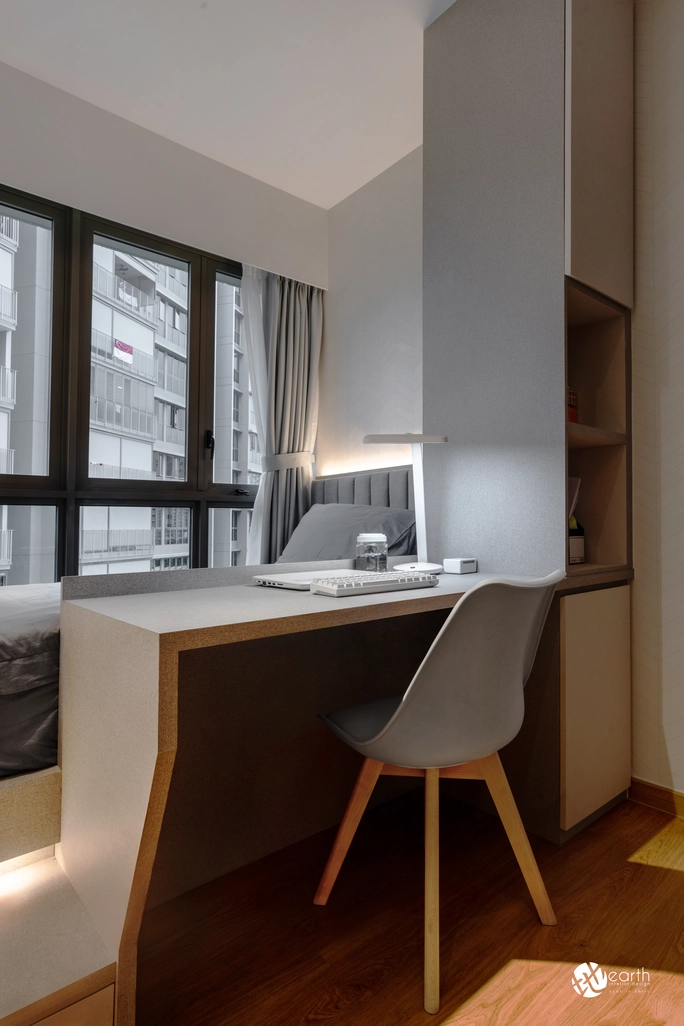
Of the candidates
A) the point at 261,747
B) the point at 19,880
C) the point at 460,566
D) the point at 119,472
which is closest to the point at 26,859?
the point at 19,880

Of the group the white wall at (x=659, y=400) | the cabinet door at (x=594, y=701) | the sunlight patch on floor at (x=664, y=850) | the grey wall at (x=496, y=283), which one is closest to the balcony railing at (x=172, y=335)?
the grey wall at (x=496, y=283)

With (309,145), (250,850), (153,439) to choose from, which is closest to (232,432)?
(153,439)

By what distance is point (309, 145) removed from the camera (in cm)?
304

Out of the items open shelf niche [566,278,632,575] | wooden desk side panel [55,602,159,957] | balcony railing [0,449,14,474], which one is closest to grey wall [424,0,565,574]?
open shelf niche [566,278,632,575]

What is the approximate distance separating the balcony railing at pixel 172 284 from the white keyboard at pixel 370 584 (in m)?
2.54

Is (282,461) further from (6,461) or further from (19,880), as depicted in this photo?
(19,880)

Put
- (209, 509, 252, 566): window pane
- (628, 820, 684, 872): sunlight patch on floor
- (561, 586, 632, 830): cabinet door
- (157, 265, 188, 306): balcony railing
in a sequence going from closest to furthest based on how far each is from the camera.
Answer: (628, 820, 684, 872): sunlight patch on floor → (561, 586, 632, 830): cabinet door → (157, 265, 188, 306): balcony railing → (209, 509, 252, 566): window pane

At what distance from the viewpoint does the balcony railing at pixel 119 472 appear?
3086mm

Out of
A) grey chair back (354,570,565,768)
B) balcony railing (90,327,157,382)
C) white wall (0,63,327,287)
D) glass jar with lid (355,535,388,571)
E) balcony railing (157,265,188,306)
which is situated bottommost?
grey chair back (354,570,565,768)

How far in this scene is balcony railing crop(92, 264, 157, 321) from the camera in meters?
3.10

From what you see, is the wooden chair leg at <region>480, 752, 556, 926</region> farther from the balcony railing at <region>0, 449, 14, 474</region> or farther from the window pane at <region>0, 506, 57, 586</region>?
the balcony railing at <region>0, 449, 14, 474</region>

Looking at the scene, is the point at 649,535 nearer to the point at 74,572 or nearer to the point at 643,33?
the point at 643,33

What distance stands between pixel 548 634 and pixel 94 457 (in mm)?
2410

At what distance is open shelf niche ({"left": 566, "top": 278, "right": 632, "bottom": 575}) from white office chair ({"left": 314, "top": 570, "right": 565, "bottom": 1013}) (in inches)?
31.1
